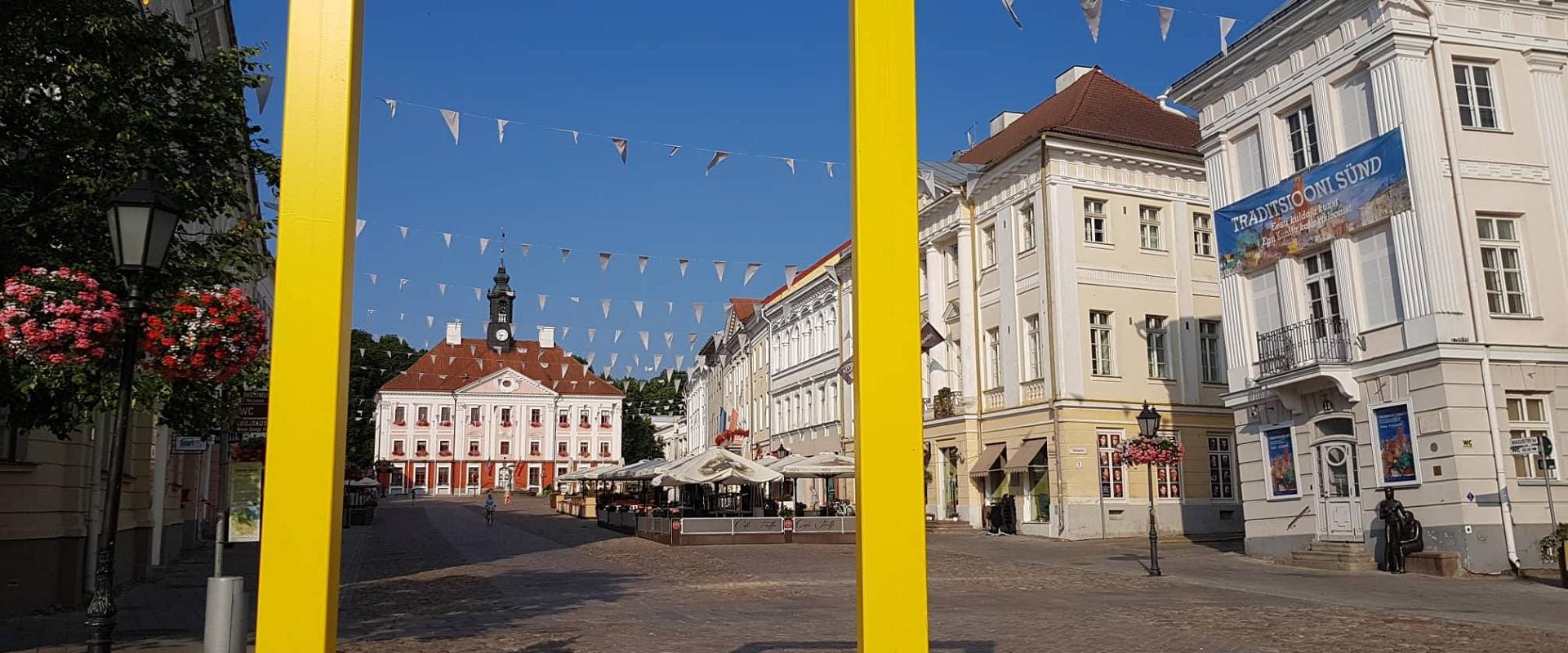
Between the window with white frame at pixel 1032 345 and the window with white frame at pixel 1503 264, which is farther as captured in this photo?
the window with white frame at pixel 1032 345

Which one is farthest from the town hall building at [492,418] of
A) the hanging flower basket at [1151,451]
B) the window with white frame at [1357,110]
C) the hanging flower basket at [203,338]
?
the hanging flower basket at [203,338]

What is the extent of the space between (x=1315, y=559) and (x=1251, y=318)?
5.68 m

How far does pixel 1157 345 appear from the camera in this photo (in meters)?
35.3

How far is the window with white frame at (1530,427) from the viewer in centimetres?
1998

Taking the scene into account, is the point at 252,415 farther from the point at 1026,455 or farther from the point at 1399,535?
the point at 1026,455

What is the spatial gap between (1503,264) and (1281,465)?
580 centimetres

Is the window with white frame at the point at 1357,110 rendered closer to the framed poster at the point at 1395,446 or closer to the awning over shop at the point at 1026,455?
the framed poster at the point at 1395,446

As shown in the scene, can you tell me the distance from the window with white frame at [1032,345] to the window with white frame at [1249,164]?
9.75m

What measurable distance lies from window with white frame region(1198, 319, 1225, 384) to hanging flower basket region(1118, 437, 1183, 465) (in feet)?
39.9

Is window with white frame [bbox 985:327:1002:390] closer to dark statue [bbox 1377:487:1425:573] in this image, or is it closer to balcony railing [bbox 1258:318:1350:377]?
balcony railing [bbox 1258:318:1350:377]

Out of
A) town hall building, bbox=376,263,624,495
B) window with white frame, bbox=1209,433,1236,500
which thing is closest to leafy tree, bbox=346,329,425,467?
town hall building, bbox=376,263,624,495

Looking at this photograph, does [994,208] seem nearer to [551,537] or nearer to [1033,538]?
[1033,538]

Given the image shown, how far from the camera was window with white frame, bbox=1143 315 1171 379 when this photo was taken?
35031 millimetres

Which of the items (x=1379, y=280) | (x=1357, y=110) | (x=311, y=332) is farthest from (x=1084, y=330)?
(x=311, y=332)
